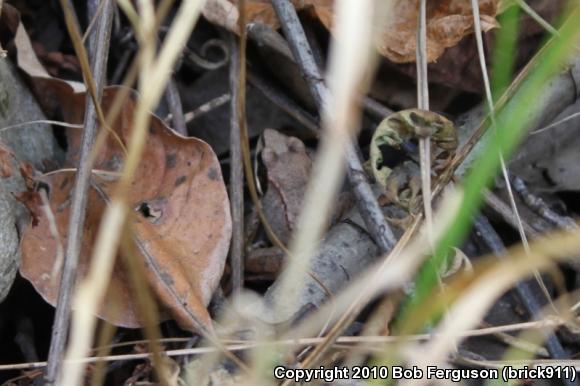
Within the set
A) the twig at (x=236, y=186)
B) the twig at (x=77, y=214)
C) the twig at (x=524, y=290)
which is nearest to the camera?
the twig at (x=77, y=214)

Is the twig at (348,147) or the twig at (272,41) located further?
the twig at (272,41)

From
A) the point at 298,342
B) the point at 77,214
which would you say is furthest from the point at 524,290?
the point at 77,214

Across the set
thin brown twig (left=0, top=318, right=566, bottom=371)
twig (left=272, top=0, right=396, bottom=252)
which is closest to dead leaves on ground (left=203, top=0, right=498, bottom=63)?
twig (left=272, top=0, right=396, bottom=252)

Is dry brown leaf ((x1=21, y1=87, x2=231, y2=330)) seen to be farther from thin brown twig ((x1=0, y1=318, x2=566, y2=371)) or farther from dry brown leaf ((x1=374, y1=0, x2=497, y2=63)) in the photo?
dry brown leaf ((x1=374, y1=0, x2=497, y2=63))

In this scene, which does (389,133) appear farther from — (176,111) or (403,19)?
(176,111)

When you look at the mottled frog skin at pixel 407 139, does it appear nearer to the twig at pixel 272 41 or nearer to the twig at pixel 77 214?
the twig at pixel 272 41

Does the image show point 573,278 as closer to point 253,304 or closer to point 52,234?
point 253,304

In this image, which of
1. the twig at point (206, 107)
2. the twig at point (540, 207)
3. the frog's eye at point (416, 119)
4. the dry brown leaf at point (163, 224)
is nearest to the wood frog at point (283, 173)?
the twig at point (206, 107)
